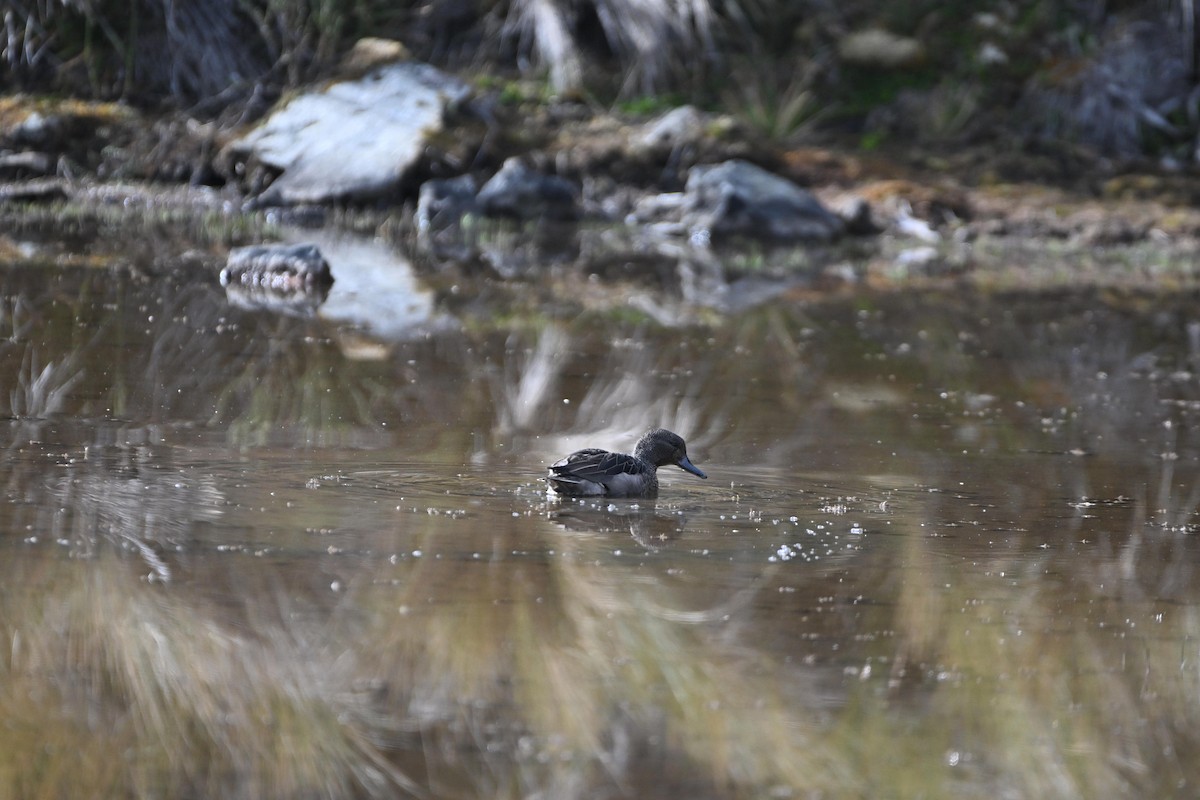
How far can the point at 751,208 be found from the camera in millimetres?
17344

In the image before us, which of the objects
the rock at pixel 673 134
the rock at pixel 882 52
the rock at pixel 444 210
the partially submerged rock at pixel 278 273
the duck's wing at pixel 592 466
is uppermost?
the rock at pixel 882 52

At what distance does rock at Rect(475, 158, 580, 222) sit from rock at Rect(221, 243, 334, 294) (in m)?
5.81

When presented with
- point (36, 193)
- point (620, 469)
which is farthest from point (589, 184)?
point (620, 469)

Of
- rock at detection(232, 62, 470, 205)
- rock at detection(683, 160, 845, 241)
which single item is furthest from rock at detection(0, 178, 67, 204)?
A: rock at detection(683, 160, 845, 241)

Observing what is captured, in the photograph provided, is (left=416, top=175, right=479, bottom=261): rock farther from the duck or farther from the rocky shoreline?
the duck

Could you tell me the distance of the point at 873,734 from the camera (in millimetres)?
3816

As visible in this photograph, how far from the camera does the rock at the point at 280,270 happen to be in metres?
11.2

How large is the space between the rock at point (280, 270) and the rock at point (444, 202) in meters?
4.73

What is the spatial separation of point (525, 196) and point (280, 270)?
6206mm

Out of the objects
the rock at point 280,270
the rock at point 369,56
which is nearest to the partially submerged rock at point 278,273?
the rock at point 280,270

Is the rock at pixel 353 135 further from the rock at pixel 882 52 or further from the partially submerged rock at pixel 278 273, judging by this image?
the rock at pixel 882 52

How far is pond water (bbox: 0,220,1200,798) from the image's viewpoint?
12.0 feet

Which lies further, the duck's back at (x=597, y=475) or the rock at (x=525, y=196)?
the rock at (x=525, y=196)

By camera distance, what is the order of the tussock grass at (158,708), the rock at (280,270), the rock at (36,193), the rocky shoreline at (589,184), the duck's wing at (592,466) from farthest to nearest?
the rocky shoreline at (589,184), the rock at (36,193), the rock at (280,270), the duck's wing at (592,466), the tussock grass at (158,708)
